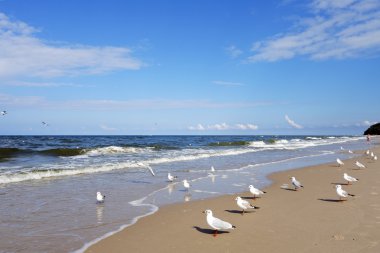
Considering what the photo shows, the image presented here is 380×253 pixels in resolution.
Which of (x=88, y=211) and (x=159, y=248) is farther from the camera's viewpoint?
(x=88, y=211)

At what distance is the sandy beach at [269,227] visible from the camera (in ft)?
21.7

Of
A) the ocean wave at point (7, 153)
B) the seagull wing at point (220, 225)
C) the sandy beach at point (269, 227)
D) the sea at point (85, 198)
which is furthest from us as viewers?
the ocean wave at point (7, 153)

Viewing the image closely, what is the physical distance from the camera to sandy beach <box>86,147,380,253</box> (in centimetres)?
661

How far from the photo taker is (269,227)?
783 cm

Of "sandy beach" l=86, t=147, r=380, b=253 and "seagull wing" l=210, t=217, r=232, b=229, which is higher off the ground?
"seagull wing" l=210, t=217, r=232, b=229

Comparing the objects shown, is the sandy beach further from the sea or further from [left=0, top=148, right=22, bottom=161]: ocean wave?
[left=0, top=148, right=22, bottom=161]: ocean wave

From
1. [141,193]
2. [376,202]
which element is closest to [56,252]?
[141,193]

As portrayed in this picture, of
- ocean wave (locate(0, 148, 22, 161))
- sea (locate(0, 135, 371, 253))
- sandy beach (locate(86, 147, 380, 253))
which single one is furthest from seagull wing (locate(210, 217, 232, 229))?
ocean wave (locate(0, 148, 22, 161))

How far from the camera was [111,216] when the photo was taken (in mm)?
9266

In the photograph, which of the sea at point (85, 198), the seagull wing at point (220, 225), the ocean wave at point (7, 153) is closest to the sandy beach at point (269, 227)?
the seagull wing at point (220, 225)

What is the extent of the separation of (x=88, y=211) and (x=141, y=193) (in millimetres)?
2997

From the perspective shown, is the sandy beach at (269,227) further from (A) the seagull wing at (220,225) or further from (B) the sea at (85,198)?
(B) the sea at (85,198)

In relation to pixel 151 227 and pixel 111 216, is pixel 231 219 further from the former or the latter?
pixel 111 216

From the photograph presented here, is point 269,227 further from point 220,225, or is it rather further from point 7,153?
point 7,153
